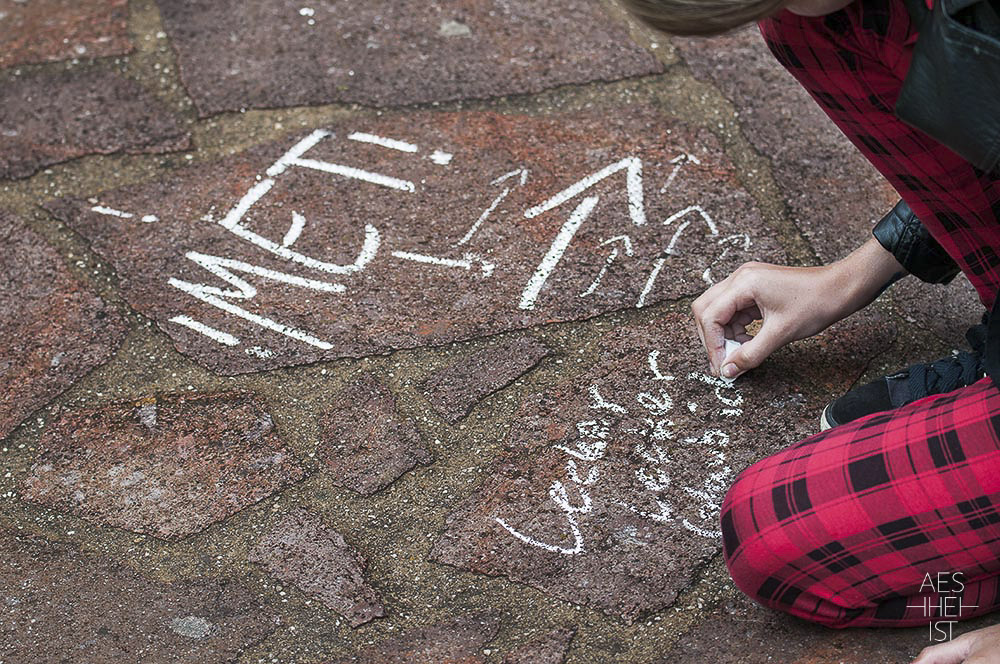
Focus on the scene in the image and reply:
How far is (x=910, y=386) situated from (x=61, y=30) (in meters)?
1.77

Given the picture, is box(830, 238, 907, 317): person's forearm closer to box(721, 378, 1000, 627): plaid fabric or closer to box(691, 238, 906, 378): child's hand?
box(691, 238, 906, 378): child's hand

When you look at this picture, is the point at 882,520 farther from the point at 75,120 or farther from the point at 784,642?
the point at 75,120

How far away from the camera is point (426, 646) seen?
4.54 ft

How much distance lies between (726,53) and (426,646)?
1.39 m

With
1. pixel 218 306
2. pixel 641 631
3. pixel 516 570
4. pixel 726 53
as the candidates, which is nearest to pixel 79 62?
pixel 218 306

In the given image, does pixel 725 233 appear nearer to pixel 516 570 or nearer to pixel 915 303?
pixel 915 303

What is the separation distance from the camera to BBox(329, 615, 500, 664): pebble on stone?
1367 millimetres

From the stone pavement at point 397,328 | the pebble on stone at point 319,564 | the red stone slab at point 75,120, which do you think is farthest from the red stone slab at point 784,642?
the red stone slab at point 75,120

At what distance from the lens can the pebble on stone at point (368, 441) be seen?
5.18 feet

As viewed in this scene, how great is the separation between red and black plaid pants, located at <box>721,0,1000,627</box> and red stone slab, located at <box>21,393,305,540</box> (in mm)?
628

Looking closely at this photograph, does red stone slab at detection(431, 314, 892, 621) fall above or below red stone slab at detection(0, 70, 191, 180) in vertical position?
above

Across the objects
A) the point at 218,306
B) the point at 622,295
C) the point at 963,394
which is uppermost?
the point at 963,394

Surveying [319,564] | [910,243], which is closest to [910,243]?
[910,243]

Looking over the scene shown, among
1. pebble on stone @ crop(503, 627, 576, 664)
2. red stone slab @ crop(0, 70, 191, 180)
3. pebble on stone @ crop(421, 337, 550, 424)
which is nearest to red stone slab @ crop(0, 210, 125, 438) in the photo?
red stone slab @ crop(0, 70, 191, 180)
